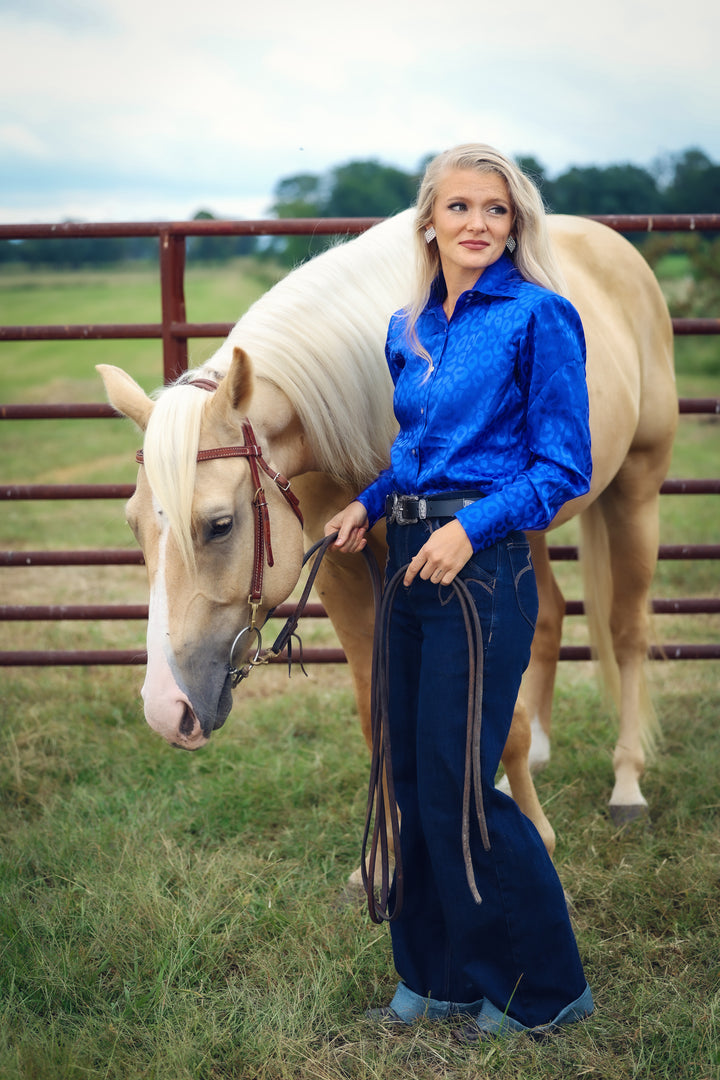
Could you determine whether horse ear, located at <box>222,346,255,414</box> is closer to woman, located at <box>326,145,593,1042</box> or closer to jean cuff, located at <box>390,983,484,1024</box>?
woman, located at <box>326,145,593,1042</box>

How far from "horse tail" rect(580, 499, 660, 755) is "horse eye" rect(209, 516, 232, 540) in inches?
71.5

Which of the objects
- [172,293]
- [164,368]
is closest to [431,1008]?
[164,368]

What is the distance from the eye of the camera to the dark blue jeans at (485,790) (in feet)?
5.60

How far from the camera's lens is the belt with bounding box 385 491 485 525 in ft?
5.55

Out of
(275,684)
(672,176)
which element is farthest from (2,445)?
(672,176)

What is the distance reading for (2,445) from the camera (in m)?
10.4

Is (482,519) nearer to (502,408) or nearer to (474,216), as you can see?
(502,408)

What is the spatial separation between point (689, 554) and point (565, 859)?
53.4 inches

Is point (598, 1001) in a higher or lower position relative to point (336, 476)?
lower

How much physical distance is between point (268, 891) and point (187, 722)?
88 centimetres

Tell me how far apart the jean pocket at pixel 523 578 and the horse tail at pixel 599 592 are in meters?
1.53

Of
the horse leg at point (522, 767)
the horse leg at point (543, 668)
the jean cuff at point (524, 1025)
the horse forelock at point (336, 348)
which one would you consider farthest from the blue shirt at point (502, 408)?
the horse leg at point (543, 668)

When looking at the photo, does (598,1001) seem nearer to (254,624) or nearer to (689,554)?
(254,624)

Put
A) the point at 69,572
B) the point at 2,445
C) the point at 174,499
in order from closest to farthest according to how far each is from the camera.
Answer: the point at 174,499, the point at 69,572, the point at 2,445
